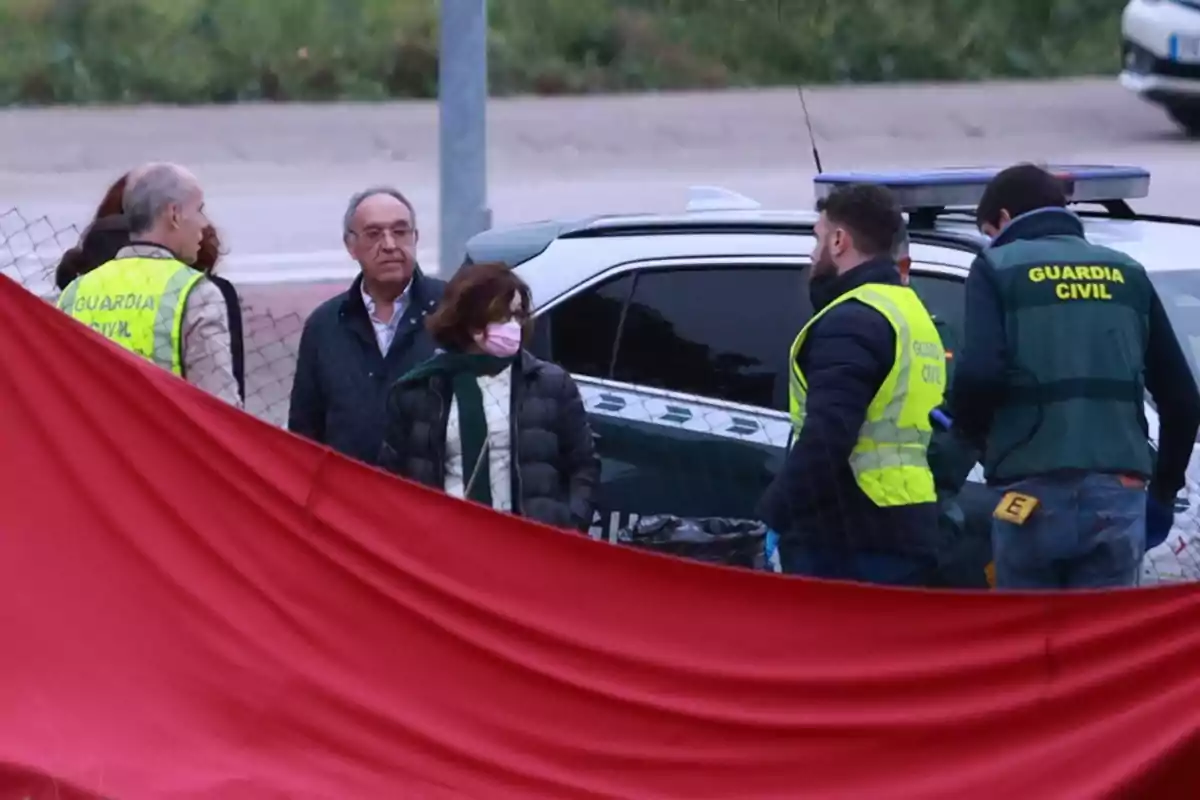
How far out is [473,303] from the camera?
17.3 ft

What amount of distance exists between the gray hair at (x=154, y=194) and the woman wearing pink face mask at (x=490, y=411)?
3.01 feet

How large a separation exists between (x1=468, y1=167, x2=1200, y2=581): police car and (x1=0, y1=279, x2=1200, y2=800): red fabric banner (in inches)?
51.0

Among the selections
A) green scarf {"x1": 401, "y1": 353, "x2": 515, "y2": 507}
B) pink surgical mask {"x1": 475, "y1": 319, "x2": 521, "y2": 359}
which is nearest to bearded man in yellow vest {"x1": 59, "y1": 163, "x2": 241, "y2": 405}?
green scarf {"x1": 401, "y1": 353, "x2": 515, "y2": 507}

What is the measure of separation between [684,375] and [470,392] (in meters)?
1.07

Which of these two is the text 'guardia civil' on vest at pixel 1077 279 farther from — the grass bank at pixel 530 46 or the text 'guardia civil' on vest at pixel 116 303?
the grass bank at pixel 530 46

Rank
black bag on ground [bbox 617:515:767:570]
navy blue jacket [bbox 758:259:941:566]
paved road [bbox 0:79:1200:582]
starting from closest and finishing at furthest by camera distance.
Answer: navy blue jacket [bbox 758:259:941:566] < black bag on ground [bbox 617:515:767:570] < paved road [bbox 0:79:1200:582]

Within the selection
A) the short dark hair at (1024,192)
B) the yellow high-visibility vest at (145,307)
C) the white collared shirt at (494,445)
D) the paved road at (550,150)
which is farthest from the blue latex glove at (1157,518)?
the paved road at (550,150)

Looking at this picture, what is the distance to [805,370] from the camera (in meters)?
5.25

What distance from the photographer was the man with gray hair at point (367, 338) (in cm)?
606

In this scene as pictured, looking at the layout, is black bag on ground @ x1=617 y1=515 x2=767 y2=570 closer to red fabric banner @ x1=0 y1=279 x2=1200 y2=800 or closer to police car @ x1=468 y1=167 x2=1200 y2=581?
police car @ x1=468 y1=167 x2=1200 y2=581

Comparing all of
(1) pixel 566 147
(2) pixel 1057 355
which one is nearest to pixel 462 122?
(2) pixel 1057 355

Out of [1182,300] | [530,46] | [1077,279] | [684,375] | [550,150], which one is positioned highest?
[1077,279]

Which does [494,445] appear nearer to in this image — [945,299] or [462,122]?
[945,299]

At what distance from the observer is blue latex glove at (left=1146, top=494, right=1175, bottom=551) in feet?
17.9
